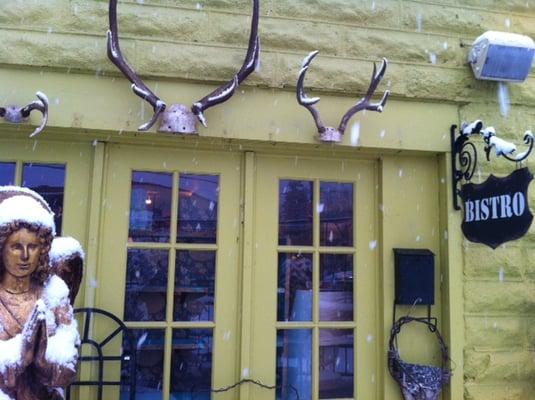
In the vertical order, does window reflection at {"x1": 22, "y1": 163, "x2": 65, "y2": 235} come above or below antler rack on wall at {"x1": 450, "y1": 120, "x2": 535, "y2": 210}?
below

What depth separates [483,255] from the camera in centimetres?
338

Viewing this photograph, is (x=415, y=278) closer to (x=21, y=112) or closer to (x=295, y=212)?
(x=295, y=212)

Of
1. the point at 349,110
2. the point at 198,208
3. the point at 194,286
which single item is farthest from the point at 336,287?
the point at 349,110

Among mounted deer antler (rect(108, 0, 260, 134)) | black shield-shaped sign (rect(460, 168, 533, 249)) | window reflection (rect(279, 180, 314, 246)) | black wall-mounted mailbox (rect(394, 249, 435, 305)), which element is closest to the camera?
black shield-shaped sign (rect(460, 168, 533, 249))

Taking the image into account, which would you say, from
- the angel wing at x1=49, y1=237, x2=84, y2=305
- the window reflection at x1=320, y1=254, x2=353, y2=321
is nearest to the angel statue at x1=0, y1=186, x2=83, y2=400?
the angel wing at x1=49, y1=237, x2=84, y2=305

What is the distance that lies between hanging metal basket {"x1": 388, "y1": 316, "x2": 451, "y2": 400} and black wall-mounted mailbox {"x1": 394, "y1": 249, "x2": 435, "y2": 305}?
14 cm

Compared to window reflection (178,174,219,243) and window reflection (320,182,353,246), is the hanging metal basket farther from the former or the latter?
window reflection (178,174,219,243)

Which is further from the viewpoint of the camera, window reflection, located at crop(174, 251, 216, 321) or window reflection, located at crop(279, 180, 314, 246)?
window reflection, located at crop(279, 180, 314, 246)

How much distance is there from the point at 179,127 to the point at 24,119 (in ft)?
2.72

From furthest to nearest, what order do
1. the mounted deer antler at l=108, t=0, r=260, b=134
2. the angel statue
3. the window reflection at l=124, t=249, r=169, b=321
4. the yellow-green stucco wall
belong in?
the window reflection at l=124, t=249, r=169, b=321 < the yellow-green stucco wall < the mounted deer antler at l=108, t=0, r=260, b=134 < the angel statue

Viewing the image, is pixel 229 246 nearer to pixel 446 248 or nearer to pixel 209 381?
pixel 209 381

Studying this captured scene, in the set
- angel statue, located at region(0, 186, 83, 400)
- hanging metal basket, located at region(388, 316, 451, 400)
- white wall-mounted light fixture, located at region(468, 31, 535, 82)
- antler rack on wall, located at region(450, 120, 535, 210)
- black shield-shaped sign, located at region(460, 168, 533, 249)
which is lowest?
hanging metal basket, located at region(388, 316, 451, 400)

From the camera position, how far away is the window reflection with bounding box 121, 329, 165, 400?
3.14 metres

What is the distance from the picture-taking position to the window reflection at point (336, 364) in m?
3.34
